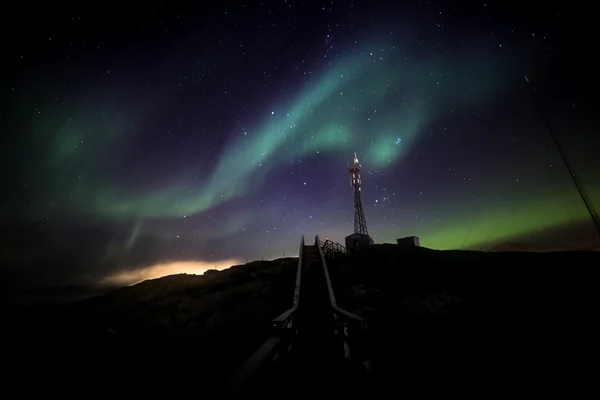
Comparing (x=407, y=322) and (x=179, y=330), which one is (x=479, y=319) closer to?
(x=407, y=322)

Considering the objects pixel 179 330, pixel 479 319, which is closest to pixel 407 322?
pixel 479 319

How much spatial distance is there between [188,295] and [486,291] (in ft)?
82.3

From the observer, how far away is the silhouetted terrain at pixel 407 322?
27.2ft

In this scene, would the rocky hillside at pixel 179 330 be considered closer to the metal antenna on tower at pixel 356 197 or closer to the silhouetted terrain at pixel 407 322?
the silhouetted terrain at pixel 407 322

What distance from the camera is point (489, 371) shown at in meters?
8.10

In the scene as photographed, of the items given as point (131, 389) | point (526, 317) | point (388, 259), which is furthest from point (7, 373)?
point (526, 317)

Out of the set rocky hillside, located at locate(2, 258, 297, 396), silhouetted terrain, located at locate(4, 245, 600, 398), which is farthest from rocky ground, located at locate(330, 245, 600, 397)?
rocky hillside, located at locate(2, 258, 297, 396)

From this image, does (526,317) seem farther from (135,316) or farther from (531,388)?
(135,316)

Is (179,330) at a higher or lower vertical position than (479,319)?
lower

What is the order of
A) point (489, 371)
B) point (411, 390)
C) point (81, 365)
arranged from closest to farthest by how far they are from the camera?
point (411, 390), point (489, 371), point (81, 365)

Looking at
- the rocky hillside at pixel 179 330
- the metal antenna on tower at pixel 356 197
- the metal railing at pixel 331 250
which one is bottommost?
the rocky hillside at pixel 179 330

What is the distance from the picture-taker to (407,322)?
12273 mm

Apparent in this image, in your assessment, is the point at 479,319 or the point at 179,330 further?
the point at 179,330

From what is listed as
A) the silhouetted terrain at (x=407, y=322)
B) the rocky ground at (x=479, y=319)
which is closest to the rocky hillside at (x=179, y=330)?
the silhouetted terrain at (x=407, y=322)
